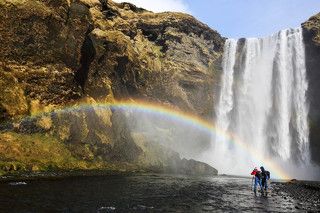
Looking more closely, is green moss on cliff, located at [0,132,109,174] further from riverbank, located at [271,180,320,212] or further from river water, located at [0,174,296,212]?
riverbank, located at [271,180,320,212]

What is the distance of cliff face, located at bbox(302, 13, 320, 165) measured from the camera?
88438mm

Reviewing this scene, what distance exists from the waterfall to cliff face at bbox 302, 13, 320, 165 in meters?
1.22

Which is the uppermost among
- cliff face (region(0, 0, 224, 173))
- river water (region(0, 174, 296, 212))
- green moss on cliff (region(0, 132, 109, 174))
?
cliff face (region(0, 0, 224, 173))

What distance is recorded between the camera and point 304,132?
89312 mm

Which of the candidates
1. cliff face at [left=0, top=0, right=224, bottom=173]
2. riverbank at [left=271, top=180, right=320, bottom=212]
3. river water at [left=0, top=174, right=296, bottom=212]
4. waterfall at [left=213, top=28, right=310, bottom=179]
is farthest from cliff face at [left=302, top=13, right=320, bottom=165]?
river water at [left=0, top=174, right=296, bottom=212]

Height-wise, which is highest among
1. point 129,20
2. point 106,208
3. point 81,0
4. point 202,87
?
point 129,20

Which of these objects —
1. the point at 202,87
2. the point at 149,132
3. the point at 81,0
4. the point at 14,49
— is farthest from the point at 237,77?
the point at 14,49

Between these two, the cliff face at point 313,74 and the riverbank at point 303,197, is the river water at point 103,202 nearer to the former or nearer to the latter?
the riverbank at point 303,197

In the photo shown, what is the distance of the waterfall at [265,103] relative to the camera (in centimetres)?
9088

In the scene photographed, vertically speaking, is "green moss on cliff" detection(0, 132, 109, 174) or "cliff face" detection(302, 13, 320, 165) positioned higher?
"cliff face" detection(302, 13, 320, 165)

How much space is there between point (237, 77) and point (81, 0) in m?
46.7

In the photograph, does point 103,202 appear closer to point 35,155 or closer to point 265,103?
point 35,155

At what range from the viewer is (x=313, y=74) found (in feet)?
305

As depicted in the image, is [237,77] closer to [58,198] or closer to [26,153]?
[26,153]
